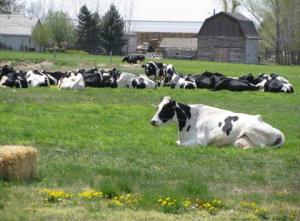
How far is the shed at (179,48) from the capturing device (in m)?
113

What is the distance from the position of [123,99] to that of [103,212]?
698 inches

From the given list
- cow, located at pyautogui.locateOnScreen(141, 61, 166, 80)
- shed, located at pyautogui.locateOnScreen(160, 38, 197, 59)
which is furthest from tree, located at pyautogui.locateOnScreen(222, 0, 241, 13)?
cow, located at pyautogui.locateOnScreen(141, 61, 166, 80)

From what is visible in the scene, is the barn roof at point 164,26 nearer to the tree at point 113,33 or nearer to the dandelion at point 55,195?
the tree at point 113,33

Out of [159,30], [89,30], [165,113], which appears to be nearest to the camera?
[165,113]

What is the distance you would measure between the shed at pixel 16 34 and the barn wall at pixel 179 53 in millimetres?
21875

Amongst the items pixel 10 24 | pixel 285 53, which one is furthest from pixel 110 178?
pixel 10 24

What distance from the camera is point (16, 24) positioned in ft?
396

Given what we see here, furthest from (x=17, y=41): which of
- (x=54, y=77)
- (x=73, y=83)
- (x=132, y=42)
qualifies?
(x=73, y=83)

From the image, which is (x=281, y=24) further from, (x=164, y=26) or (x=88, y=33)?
(x=164, y=26)

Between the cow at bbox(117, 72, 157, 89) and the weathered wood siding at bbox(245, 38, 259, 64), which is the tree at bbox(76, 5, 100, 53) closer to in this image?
the weathered wood siding at bbox(245, 38, 259, 64)

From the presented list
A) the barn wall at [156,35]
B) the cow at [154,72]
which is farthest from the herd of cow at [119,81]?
the barn wall at [156,35]

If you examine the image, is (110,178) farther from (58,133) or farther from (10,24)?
(10,24)

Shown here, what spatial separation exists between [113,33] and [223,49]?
→ 53.9 feet

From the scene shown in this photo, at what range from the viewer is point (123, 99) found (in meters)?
26.4
